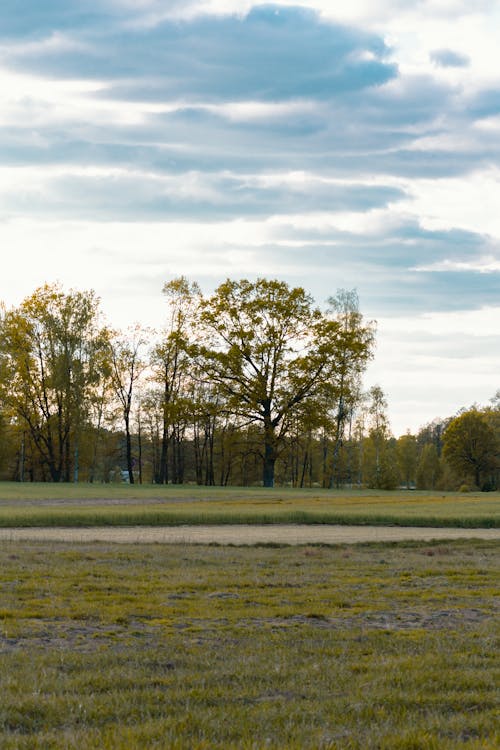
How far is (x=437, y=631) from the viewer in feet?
34.0

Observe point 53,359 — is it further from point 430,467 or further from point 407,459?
point 407,459

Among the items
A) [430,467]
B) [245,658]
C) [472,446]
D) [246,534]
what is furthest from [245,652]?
[430,467]

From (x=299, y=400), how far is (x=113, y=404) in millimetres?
21207

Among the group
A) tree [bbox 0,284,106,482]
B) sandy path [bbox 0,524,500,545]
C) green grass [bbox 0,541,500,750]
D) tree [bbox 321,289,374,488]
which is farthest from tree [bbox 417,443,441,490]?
green grass [bbox 0,541,500,750]

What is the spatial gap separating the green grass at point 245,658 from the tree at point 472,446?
266 feet

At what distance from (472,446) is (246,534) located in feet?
239

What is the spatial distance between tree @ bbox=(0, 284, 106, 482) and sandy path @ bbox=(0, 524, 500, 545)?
43.5 metres

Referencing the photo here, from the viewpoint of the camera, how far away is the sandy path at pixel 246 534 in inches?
941

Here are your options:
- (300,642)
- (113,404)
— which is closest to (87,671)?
(300,642)

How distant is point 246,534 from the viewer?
87.7 feet

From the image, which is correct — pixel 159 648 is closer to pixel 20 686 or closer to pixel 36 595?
pixel 20 686

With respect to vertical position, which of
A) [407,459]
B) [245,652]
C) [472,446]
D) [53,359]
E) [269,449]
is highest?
[53,359]

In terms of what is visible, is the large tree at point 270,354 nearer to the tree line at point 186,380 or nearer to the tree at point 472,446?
the tree line at point 186,380

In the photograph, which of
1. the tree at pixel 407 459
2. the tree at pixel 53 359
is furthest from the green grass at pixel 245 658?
the tree at pixel 407 459
